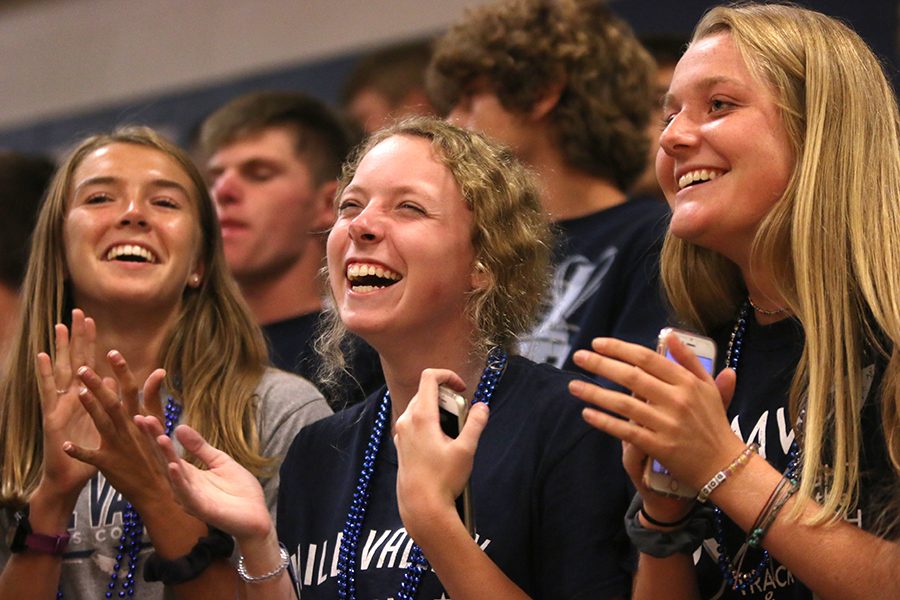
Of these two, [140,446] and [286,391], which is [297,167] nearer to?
[286,391]

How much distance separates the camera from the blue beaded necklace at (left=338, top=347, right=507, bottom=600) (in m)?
2.06

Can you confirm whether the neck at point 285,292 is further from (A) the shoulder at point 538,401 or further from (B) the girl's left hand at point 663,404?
(B) the girl's left hand at point 663,404

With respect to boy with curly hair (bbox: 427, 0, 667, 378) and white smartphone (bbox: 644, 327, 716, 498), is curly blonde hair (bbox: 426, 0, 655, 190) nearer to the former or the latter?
boy with curly hair (bbox: 427, 0, 667, 378)

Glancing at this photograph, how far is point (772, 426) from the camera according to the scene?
6.57 feet

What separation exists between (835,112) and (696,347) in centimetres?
48

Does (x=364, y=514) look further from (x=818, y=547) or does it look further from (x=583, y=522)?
(x=818, y=547)

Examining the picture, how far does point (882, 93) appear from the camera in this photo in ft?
6.74

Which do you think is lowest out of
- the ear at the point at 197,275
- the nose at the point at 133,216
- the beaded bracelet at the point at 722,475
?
the beaded bracelet at the point at 722,475

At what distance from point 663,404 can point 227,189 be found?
214cm

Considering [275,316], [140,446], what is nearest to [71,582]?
[140,446]

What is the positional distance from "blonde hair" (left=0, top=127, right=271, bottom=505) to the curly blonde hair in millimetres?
803

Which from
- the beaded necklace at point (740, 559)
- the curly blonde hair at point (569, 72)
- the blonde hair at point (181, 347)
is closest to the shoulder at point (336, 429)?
the blonde hair at point (181, 347)

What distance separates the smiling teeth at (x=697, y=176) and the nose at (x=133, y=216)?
1.19 metres

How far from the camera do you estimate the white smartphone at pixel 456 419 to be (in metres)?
1.89
